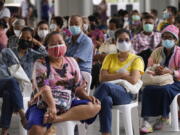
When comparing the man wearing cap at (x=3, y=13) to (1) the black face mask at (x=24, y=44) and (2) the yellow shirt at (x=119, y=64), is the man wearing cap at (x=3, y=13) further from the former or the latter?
(2) the yellow shirt at (x=119, y=64)

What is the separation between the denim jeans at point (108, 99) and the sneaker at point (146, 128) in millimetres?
741

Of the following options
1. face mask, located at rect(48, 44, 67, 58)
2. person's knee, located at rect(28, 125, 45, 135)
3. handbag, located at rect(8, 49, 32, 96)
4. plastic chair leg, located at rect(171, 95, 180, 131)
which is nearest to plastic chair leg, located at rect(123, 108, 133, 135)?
plastic chair leg, located at rect(171, 95, 180, 131)

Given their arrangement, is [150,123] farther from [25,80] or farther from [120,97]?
[25,80]

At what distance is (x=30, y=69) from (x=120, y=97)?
1.33 m

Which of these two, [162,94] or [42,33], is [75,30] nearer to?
[162,94]

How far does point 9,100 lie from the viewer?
6.88 meters

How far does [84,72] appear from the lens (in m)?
7.17

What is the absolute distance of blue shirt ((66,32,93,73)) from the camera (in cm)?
761

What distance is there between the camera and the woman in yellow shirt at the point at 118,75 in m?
6.45

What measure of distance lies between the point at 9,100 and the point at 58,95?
4.00 ft

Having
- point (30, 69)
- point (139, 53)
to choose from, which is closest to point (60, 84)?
point (30, 69)

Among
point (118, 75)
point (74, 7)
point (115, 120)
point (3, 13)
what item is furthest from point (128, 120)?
point (74, 7)

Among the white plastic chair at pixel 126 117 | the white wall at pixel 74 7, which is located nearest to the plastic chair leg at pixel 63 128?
the white plastic chair at pixel 126 117

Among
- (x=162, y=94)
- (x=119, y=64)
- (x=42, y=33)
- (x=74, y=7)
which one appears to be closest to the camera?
(x=119, y=64)
